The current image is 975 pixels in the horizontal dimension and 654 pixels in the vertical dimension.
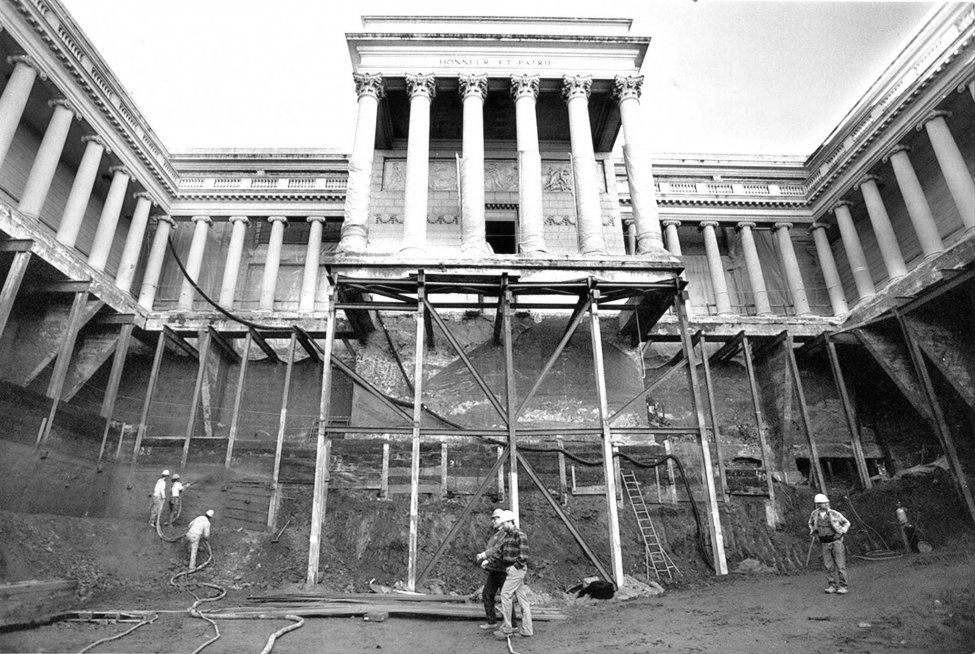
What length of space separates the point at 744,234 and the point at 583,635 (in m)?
26.8

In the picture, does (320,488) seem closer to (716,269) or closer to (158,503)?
(158,503)

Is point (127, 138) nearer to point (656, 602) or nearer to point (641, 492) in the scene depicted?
point (641, 492)

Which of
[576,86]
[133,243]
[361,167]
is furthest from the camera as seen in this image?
[133,243]

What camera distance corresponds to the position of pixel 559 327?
60.9ft

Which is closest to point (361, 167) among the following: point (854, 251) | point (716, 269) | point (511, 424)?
point (511, 424)

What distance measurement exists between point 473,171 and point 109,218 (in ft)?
55.1

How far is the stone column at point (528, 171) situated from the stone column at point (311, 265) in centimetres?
1362

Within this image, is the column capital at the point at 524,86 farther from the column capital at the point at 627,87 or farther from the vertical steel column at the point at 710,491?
the vertical steel column at the point at 710,491

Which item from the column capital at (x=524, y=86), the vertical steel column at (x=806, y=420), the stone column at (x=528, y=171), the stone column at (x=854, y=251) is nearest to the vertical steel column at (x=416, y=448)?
the stone column at (x=528, y=171)

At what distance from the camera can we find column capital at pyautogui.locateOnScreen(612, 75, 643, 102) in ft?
65.1

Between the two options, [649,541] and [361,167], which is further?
[361,167]

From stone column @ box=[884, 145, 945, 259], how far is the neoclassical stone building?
0.10 metres

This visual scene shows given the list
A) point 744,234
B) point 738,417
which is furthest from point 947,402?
point 744,234

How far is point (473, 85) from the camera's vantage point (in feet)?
64.7
